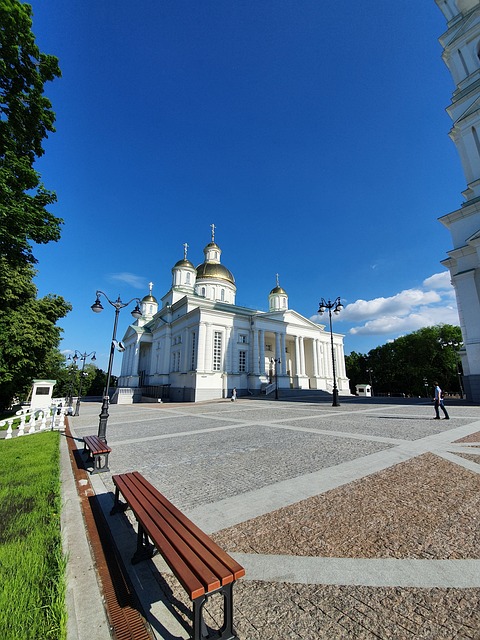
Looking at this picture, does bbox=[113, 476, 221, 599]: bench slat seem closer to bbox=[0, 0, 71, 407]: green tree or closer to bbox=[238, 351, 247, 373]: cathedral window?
bbox=[0, 0, 71, 407]: green tree

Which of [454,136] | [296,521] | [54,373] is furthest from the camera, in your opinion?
[54,373]

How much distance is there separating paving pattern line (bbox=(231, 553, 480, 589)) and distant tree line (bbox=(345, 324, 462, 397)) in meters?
54.3

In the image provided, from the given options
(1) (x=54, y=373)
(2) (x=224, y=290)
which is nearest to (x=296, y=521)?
(2) (x=224, y=290)

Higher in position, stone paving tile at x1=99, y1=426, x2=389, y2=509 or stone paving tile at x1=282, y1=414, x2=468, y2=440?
stone paving tile at x1=282, y1=414, x2=468, y2=440

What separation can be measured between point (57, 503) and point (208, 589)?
3692 mm

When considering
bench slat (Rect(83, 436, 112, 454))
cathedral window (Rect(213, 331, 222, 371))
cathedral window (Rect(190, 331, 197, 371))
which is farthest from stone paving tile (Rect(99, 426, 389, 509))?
cathedral window (Rect(213, 331, 222, 371))

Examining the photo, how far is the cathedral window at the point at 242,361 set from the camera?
36134mm

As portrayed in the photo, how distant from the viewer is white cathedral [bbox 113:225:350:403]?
33.7 meters

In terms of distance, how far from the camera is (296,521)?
12.5ft

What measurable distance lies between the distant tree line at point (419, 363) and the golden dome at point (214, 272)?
118 feet

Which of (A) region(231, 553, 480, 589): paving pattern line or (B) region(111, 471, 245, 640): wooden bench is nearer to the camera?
(B) region(111, 471, 245, 640): wooden bench

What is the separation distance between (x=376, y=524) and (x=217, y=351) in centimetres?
3145

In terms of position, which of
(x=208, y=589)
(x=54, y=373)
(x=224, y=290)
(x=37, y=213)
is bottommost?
(x=208, y=589)

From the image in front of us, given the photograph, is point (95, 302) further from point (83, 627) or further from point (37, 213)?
point (83, 627)
